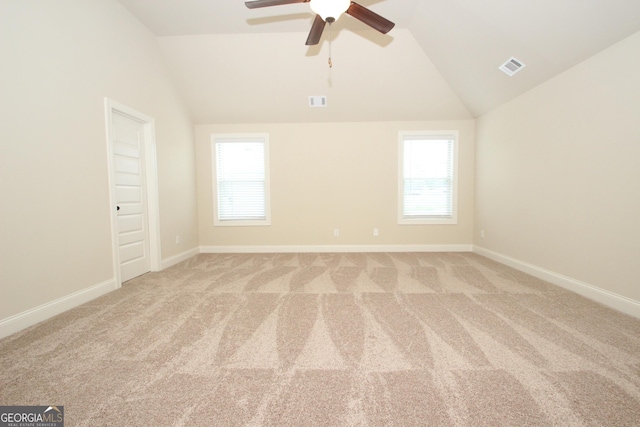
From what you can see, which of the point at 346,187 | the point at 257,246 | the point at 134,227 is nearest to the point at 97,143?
the point at 134,227

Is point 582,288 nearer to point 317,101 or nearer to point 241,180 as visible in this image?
point 317,101

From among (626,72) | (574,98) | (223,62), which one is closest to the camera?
(626,72)

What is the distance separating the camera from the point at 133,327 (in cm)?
199

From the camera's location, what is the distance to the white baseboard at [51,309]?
1.87 metres

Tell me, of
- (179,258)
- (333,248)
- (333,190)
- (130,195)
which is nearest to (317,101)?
(333,190)

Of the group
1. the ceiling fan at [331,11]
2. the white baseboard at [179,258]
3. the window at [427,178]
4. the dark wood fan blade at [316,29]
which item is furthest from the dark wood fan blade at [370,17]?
the white baseboard at [179,258]

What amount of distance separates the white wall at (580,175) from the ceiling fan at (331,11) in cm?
214

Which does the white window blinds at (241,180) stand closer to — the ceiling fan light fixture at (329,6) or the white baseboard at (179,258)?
the white baseboard at (179,258)

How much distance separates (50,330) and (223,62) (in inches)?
148

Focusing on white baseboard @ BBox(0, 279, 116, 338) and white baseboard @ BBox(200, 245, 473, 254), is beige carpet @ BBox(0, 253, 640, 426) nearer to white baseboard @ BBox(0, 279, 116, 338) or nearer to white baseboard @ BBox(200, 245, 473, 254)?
white baseboard @ BBox(0, 279, 116, 338)

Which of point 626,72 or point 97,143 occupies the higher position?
point 626,72

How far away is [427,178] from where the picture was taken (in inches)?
185

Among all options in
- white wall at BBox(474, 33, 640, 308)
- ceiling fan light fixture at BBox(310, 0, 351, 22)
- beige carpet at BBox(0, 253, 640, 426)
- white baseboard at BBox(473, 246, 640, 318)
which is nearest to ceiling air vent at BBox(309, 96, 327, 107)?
ceiling fan light fixture at BBox(310, 0, 351, 22)

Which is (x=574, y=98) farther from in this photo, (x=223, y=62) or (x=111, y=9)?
(x=111, y=9)
